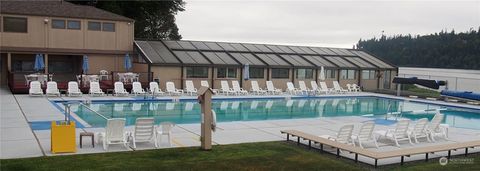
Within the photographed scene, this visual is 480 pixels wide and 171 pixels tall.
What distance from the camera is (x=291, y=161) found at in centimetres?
934

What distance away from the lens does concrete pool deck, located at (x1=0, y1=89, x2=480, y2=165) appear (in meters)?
10.1

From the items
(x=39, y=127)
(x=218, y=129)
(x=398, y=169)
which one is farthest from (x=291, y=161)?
(x=39, y=127)

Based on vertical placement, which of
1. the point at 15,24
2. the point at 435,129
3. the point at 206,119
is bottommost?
the point at 435,129

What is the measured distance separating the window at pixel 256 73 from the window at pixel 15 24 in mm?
13611

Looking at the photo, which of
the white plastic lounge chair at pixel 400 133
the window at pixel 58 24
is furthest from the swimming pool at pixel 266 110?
the window at pixel 58 24

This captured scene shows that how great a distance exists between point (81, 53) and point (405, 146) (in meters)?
21.1

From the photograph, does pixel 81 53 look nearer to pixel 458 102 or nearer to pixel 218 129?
pixel 218 129

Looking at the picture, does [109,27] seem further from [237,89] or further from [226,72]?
[237,89]

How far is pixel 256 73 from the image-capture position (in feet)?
98.2

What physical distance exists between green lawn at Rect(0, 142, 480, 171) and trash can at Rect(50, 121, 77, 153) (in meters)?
0.43

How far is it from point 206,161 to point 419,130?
6.66 meters

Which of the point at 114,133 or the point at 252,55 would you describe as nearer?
the point at 114,133

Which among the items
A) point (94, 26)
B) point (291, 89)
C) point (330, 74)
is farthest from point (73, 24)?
point (330, 74)

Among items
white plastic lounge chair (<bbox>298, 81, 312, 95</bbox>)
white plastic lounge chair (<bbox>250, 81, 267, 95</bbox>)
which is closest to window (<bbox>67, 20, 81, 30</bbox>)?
white plastic lounge chair (<bbox>250, 81, 267, 95</bbox>)
